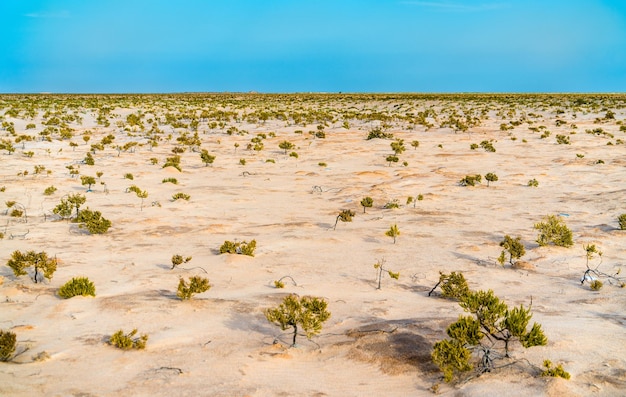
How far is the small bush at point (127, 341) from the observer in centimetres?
589

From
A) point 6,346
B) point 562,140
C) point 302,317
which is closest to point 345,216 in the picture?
point 302,317

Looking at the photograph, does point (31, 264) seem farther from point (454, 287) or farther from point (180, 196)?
point (454, 287)

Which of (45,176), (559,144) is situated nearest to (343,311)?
(45,176)

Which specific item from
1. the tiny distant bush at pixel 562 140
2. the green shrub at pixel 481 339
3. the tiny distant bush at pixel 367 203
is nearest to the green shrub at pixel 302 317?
the green shrub at pixel 481 339

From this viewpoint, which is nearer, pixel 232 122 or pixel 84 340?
pixel 84 340

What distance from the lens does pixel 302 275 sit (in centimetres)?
896

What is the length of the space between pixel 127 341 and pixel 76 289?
223 centimetres

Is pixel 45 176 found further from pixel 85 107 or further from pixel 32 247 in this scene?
pixel 85 107

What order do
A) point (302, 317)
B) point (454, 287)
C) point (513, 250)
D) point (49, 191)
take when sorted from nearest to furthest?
point (302, 317) → point (454, 287) → point (513, 250) → point (49, 191)

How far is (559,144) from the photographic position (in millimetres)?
25781

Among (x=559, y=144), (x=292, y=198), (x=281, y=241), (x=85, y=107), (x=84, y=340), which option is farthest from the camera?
(x=85, y=107)

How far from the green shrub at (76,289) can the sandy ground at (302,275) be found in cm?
15

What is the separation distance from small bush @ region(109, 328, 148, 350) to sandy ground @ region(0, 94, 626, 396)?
0.12m

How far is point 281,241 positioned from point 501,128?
84.1ft
